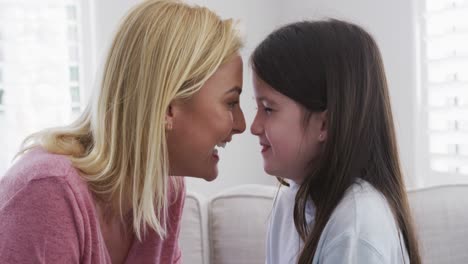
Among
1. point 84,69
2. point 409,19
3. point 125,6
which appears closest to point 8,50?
point 84,69

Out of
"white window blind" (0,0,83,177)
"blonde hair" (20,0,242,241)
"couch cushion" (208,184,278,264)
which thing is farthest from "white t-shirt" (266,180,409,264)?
"white window blind" (0,0,83,177)

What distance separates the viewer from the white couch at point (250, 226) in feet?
5.22

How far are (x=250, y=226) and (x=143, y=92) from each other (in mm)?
678

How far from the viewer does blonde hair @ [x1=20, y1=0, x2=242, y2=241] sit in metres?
1.04

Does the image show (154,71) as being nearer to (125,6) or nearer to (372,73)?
(372,73)

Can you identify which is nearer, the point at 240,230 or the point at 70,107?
the point at 240,230

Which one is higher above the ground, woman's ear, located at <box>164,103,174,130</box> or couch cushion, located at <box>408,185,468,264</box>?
woman's ear, located at <box>164,103,174,130</box>

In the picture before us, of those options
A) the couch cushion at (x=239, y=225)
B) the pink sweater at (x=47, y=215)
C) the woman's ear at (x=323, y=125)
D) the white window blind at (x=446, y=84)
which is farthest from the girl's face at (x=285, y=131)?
the white window blind at (x=446, y=84)

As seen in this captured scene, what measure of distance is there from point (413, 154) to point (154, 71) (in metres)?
1.28

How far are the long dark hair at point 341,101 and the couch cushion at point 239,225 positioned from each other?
18.9 inches

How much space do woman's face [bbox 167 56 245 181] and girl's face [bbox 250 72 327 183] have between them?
2.0 inches

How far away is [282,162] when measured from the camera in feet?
3.74

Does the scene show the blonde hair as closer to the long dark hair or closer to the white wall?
the long dark hair

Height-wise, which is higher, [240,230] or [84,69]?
[84,69]
